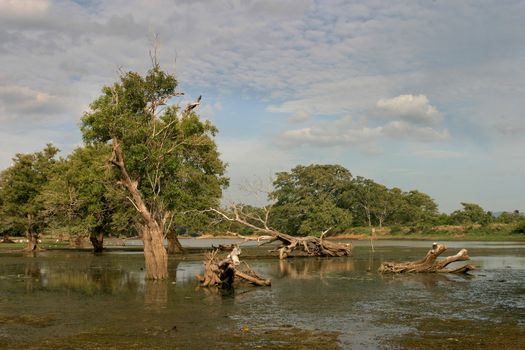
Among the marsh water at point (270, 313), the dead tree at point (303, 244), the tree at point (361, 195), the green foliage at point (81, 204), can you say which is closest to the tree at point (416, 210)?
the tree at point (361, 195)

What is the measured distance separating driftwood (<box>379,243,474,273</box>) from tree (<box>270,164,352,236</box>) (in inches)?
2100

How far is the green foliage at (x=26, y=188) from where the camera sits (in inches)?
2210

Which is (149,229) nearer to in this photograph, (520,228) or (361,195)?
(520,228)

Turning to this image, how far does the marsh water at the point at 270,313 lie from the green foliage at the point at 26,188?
31.8 metres

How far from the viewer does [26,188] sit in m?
56.7

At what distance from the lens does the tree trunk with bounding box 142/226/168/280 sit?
24.4 meters

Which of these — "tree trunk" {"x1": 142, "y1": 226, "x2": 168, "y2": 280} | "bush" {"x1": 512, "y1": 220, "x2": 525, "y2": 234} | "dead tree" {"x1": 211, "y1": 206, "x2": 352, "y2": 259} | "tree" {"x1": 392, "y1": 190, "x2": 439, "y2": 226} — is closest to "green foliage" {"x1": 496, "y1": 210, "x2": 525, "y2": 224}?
"bush" {"x1": 512, "y1": 220, "x2": 525, "y2": 234}

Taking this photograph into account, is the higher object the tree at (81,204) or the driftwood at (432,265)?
the tree at (81,204)

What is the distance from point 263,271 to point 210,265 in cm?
955

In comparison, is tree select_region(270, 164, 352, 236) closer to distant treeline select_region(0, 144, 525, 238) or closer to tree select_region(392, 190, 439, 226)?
distant treeline select_region(0, 144, 525, 238)

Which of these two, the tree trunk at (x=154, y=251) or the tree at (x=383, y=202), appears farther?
the tree at (x=383, y=202)

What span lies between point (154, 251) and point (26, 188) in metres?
38.2

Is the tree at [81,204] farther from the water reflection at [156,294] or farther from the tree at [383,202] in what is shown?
the tree at [383,202]

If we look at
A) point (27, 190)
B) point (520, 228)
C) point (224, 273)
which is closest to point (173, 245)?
point (27, 190)
